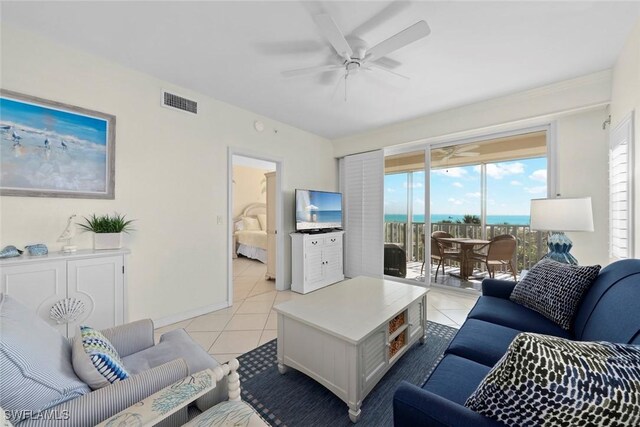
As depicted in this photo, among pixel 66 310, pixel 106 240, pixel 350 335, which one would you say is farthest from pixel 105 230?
pixel 350 335

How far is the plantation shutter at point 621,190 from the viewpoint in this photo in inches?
74.9

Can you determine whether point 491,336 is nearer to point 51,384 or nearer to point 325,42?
point 51,384

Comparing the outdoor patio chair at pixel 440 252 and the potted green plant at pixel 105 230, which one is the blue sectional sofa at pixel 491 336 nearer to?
the outdoor patio chair at pixel 440 252

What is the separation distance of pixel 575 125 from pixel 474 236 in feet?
6.05

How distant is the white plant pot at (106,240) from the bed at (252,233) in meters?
3.57

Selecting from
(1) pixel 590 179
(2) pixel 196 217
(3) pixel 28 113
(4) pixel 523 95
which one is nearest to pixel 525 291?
(1) pixel 590 179

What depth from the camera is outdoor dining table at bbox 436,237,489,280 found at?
3693mm

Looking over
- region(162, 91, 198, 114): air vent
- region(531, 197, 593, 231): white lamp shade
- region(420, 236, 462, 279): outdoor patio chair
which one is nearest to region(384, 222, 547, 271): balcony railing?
region(420, 236, 462, 279): outdoor patio chair

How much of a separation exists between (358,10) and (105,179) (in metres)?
2.57

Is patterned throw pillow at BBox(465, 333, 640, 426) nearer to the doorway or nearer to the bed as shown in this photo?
the doorway

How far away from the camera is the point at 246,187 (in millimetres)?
7453

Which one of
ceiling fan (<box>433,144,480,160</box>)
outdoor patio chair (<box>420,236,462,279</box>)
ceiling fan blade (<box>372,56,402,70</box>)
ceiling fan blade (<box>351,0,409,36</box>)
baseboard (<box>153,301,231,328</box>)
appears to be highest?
ceiling fan blade (<box>372,56,402,70</box>)

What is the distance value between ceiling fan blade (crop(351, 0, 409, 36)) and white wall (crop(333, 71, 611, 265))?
207 cm

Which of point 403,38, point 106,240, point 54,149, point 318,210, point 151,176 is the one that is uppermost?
point 403,38
